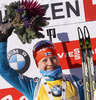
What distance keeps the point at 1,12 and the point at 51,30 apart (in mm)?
729

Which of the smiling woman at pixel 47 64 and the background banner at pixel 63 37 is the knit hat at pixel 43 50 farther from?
the background banner at pixel 63 37

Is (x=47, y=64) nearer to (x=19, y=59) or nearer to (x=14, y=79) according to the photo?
(x=14, y=79)

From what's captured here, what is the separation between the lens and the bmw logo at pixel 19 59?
2814 millimetres

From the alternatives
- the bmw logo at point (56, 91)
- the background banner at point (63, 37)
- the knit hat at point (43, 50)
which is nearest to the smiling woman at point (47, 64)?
the knit hat at point (43, 50)

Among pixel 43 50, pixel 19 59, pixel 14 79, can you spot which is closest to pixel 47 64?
pixel 43 50

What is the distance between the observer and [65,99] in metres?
2.33

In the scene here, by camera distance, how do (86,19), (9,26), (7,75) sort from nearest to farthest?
(9,26)
(7,75)
(86,19)

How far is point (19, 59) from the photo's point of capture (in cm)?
283

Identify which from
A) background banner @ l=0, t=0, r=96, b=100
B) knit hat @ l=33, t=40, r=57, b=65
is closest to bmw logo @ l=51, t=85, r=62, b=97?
knit hat @ l=33, t=40, r=57, b=65

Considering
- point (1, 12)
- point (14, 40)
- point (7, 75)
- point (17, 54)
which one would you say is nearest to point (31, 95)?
point (7, 75)

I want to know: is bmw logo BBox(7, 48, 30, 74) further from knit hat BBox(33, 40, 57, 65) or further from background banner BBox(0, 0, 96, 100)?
knit hat BBox(33, 40, 57, 65)

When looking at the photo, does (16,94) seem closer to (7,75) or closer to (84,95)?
(7,75)

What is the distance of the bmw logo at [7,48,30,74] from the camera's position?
2.81m

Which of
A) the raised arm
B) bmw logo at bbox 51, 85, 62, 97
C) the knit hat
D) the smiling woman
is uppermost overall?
the knit hat
